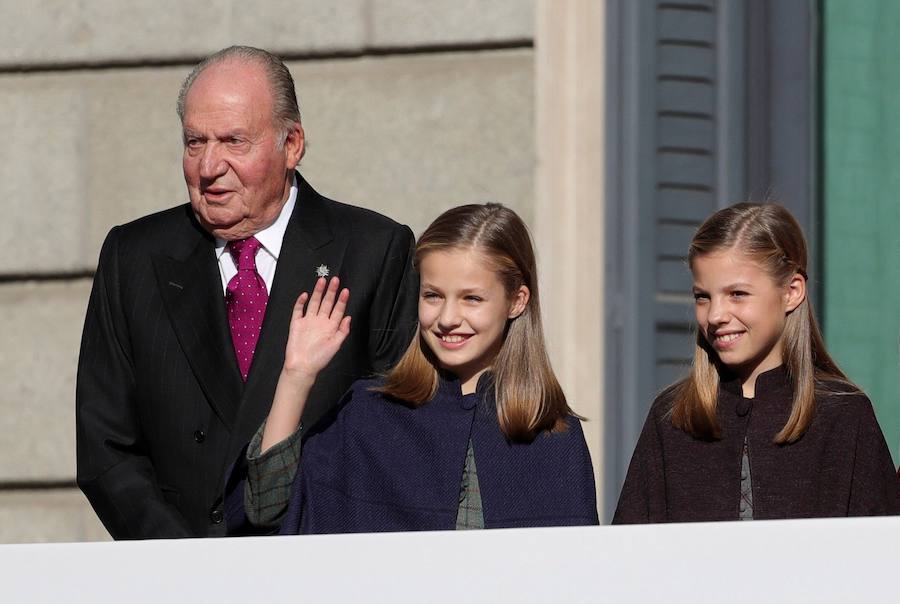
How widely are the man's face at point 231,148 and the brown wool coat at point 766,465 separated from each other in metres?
1.01

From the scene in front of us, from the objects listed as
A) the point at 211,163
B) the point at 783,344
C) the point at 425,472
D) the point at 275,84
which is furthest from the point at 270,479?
the point at 783,344

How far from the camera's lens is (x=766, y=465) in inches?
140

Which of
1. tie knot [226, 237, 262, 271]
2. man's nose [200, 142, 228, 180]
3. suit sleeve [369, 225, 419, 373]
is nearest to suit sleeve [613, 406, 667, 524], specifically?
suit sleeve [369, 225, 419, 373]

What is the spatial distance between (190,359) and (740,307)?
1.22m

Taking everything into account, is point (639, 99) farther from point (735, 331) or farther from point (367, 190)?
point (735, 331)

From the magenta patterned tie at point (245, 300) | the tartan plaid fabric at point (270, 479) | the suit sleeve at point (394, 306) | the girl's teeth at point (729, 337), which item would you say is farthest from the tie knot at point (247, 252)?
the girl's teeth at point (729, 337)

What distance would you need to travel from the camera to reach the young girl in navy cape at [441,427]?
11.6 feet

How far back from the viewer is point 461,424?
3688mm

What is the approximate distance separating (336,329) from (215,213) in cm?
53

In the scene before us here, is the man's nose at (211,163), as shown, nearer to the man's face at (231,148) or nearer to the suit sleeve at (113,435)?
the man's face at (231,148)

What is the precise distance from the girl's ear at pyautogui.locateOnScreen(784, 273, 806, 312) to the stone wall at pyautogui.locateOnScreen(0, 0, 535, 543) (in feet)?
6.10

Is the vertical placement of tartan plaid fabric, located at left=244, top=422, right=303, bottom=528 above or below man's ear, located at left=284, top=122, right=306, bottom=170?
below

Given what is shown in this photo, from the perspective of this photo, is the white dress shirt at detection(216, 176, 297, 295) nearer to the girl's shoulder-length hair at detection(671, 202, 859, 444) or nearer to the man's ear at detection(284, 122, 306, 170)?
the man's ear at detection(284, 122, 306, 170)

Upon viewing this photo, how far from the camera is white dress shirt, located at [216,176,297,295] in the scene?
13.1ft
